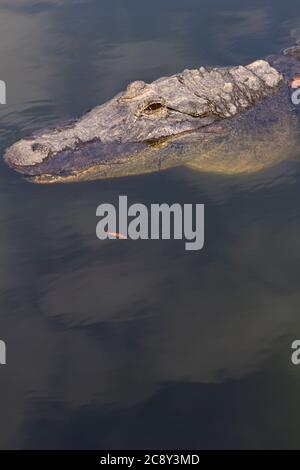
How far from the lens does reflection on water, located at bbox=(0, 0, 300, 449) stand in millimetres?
4535

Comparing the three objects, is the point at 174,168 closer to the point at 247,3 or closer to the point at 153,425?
the point at 153,425

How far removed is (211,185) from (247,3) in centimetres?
688

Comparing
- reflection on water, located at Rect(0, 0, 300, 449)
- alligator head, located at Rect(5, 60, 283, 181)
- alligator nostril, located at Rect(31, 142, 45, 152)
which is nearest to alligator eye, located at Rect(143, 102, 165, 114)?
alligator head, located at Rect(5, 60, 283, 181)

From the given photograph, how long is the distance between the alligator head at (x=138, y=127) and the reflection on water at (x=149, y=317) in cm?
30

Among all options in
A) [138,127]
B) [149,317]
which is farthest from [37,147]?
[149,317]

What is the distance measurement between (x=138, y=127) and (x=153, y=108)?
34 centimetres

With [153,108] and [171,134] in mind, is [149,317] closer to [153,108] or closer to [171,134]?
[171,134]

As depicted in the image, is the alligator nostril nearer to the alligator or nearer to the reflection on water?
the alligator

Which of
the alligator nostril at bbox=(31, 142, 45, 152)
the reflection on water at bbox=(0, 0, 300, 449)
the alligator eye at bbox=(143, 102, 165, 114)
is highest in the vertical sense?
the alligator eye at bbox=(143, 102, 165, 114)

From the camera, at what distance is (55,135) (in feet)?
24.8

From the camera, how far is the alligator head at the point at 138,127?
23.7ft

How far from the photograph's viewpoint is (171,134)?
7.67 metres

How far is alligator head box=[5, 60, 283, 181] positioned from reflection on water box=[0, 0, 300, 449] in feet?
0.99

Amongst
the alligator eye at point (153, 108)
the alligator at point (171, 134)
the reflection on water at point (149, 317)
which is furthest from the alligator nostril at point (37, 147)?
the alligator eye at point (153, 108)
